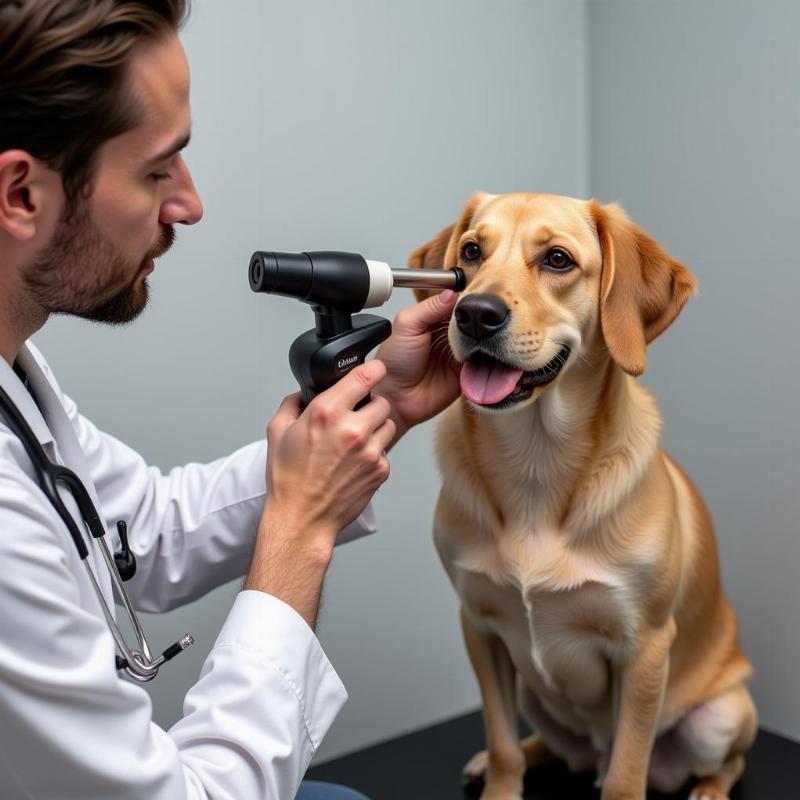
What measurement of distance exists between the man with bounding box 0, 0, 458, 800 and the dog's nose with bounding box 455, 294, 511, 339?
20 cm

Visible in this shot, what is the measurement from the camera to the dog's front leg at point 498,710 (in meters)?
1.56

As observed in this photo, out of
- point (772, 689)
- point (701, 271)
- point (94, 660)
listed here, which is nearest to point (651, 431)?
point (701, 271)

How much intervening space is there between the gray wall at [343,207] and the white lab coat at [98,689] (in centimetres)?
49

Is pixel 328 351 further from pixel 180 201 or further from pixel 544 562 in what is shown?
pixel 544 562

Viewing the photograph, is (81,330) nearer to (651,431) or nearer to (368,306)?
(368,306)

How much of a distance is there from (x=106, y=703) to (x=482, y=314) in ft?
2.24

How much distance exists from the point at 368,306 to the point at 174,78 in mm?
354

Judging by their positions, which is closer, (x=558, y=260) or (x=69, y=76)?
(x=69, y=76)

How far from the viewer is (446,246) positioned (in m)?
1.59

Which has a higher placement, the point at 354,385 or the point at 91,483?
the point at 354,385

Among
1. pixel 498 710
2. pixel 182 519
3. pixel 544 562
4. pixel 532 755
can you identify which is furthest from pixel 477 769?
pixel 182 519

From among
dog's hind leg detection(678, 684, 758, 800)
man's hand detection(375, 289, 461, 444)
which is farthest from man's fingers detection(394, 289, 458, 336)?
dog's hind leg detection(678, 684, 758, 800)

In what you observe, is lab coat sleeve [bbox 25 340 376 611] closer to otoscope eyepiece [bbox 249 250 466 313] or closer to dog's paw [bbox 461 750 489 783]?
otoscope eyepiece [bbox 249 250 466 313]

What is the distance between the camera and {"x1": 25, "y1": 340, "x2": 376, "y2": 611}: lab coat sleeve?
4.68 feet
